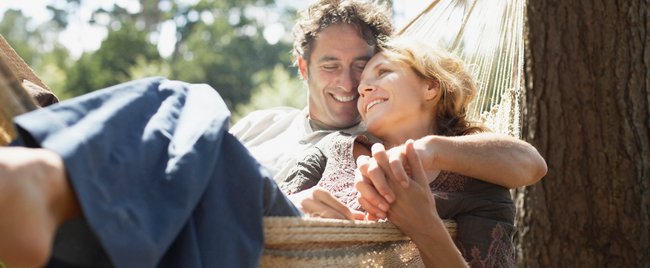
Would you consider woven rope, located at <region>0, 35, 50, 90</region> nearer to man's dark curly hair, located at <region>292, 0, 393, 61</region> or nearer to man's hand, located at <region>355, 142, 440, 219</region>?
man's hand, located at <region>355, 142, 440, 219</region>

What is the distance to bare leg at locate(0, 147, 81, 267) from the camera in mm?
934

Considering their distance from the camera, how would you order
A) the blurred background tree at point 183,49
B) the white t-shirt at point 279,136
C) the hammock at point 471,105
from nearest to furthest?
the hammock at point 471,105 → the white t-shirt at point 279,136 → the blurred background tree at point 183,49

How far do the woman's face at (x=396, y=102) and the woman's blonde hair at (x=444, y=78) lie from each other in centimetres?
2

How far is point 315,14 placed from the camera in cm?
256

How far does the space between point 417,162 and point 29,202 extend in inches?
27.5

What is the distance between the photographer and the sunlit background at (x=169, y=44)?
62.1 ft

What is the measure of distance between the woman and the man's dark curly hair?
13.1 inches

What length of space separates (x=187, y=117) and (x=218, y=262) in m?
0.20

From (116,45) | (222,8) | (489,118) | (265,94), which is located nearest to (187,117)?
(489,118)

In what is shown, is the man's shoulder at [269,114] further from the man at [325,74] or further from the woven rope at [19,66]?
the woven rope at [19,66]

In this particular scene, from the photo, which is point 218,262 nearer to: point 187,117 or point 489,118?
point 187,117

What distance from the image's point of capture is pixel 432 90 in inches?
77.1

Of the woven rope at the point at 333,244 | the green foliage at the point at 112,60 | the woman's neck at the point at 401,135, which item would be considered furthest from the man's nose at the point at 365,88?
the green foliage at the point at 112,60

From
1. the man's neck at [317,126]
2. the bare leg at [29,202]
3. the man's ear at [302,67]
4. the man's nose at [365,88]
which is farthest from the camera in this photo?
the man's ear at [302,67]
